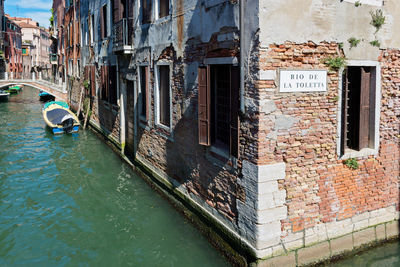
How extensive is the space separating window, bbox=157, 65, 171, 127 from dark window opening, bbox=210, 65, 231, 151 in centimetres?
191

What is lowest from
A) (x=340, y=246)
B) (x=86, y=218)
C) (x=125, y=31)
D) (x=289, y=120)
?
(x=86, y=218)

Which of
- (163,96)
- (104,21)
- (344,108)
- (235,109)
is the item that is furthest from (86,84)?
(344,108)

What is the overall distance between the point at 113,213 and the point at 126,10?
5619 mm

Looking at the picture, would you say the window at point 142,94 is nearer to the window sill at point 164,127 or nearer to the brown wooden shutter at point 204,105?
the window sill at point 164,127

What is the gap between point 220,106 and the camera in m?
5.87

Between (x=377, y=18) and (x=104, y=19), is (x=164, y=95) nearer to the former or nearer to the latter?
(x=377, y=18)

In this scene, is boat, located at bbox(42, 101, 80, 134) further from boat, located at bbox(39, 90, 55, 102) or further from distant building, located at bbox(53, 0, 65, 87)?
boat, located at bbox(39, 90, 55, 102)

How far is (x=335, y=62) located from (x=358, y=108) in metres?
0.93

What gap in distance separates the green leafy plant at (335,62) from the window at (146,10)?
15.6 feet

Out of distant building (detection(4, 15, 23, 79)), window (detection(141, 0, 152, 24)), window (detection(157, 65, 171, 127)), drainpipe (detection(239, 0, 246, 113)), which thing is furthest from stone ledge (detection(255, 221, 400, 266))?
distant building (detection(4, 15, 23, 79))

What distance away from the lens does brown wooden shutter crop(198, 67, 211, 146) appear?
566 centimetres

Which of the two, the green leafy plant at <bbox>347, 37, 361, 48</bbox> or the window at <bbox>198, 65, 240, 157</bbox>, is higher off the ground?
the green leafy plant at <bbox>347, 37, 361, 48</bbox>

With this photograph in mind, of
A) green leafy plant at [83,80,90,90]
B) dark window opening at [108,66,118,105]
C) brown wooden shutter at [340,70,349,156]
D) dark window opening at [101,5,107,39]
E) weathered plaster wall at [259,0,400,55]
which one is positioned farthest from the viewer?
green leafy plant at [83,80,90,90]

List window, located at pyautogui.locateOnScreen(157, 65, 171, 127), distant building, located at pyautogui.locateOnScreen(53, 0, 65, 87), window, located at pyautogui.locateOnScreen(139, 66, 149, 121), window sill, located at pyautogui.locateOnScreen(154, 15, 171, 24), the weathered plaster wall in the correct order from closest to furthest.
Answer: the weathered plaster wall → window sill, located at pyautogui.locateOnScreen(154, 15, 171, 24) → window, located at pyautogui.locateOnScreen(157, 65, 171, 127) → window, located at pyautogui.locateOnScreen(139, 66, 149, 121) → distant building, located at pyautogui.locateOnScreen(53, 0, 65, 87)
